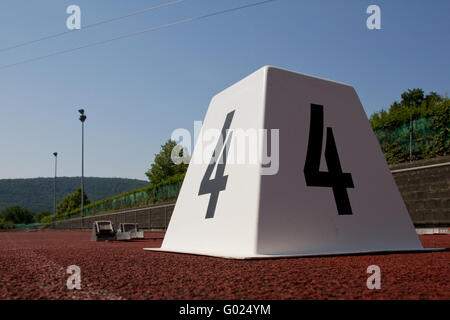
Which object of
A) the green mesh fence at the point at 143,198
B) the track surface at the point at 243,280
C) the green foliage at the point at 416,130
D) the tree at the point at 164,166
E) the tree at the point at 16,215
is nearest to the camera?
the track surface at the point at 243,280

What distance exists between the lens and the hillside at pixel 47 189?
579 feet

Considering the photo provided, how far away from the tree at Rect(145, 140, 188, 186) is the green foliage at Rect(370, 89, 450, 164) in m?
37.8

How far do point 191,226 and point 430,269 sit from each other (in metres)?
4.81

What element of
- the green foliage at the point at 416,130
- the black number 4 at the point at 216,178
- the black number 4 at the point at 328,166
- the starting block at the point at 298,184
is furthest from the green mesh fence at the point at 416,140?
the black number 4 at the point at 216,178

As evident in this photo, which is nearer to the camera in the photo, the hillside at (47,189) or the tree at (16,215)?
the tree at (16,215)

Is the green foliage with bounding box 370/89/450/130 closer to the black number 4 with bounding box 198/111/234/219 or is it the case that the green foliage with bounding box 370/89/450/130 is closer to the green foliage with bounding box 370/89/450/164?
the green foliage with bounding box 370/89/450/164

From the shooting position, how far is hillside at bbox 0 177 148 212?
17638 cm

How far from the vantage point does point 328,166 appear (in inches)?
285

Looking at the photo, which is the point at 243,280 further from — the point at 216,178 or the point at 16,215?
the point at 16,215

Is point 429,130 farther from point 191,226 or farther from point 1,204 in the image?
point 1,204

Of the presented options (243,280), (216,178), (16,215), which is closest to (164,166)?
(216,178)

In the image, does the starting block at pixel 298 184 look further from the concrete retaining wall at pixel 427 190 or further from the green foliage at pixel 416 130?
the green foliage at pixel 416 130

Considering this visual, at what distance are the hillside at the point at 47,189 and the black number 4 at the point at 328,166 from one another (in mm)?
177585
